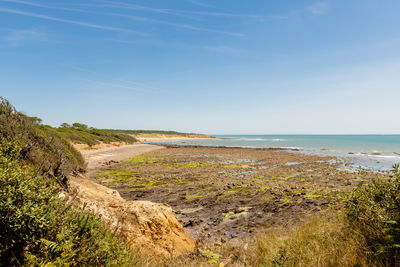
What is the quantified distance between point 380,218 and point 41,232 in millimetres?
5871

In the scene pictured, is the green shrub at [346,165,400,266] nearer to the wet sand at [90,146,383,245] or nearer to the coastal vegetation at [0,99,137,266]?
the wet sand at [90,146,383,245]

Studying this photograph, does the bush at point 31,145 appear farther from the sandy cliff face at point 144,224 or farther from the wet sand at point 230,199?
the wet sand at point 230,199

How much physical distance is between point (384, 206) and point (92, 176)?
2001 centimetres

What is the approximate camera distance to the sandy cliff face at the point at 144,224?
5.66m

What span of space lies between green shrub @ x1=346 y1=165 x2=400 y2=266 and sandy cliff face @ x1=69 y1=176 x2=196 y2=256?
4.78 metres

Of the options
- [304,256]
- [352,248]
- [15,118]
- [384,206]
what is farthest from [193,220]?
[15,118]

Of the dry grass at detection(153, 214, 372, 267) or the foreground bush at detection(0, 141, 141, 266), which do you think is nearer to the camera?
the foreground bush at detection(0, 141, 141, 266)

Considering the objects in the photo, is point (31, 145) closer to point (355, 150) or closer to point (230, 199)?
point (230, 199)

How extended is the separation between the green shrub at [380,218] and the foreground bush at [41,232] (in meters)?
4.61

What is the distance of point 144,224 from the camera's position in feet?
20.2

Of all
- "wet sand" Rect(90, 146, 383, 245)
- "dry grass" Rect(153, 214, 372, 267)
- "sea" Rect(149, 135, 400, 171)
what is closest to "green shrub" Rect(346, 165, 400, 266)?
"dry grass" Rect(153, 214, 372, 267)

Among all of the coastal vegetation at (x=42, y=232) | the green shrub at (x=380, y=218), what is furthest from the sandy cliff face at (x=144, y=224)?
the green shrub at (x=380, y=218)

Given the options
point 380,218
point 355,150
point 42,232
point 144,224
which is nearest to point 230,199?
point 144,224

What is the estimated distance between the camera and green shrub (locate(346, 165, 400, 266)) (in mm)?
3502
